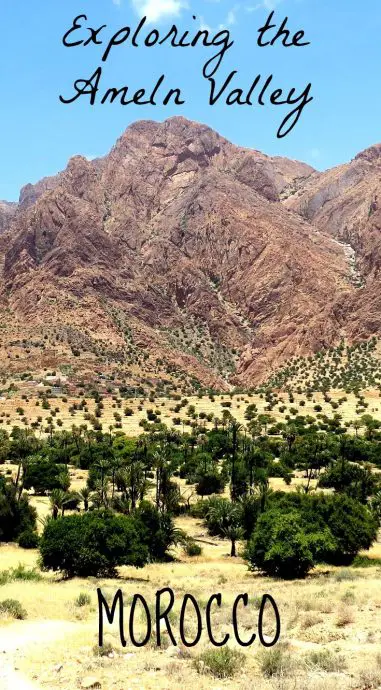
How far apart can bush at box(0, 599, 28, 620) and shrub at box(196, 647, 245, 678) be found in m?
8.29

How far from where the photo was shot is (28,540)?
42.7 meters

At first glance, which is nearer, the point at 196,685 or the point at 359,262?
the point at 196,685

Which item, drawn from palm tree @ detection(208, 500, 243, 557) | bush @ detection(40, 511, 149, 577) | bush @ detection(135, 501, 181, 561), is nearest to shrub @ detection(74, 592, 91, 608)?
bush @ detection(40, 511, 149, 577)

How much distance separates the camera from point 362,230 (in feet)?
635

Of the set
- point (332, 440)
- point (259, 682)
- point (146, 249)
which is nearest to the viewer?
point (259, 682)

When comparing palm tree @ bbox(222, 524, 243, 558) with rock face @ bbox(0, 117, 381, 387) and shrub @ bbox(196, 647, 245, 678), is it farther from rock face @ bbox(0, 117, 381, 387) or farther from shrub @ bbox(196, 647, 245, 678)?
Answer: rock face @ bbox(0, 117, 381, 387)

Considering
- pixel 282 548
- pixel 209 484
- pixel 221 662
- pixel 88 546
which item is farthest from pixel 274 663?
pixel 209 484

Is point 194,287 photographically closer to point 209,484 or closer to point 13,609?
point 209,484

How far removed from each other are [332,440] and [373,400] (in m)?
28.0

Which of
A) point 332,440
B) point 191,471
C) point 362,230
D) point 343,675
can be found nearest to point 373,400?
point 332,440

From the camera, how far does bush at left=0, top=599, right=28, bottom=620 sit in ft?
67.6

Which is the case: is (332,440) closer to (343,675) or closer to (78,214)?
(343,675)

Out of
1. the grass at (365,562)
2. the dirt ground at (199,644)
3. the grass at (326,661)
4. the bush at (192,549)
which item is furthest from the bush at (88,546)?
the grass at (326,661)

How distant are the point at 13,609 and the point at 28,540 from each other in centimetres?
2297
